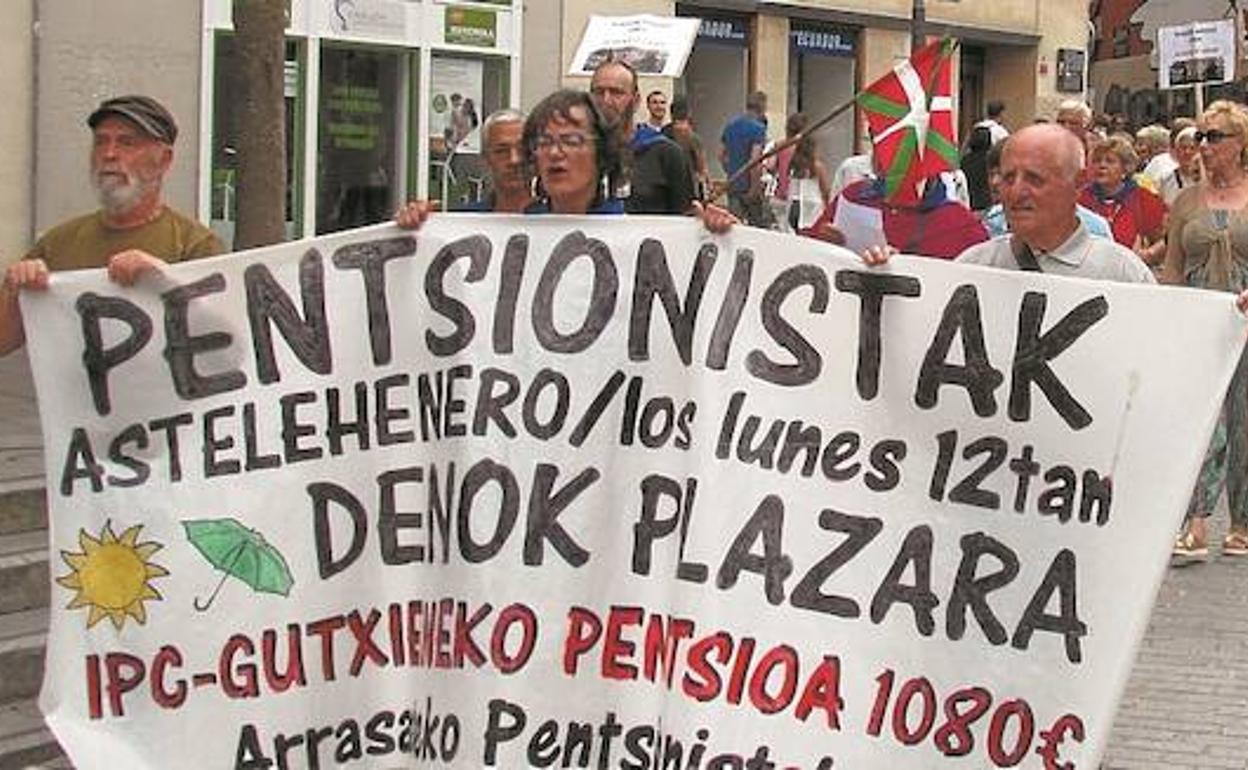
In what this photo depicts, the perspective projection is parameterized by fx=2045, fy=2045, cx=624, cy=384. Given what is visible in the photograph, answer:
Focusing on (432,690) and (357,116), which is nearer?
(432,690)

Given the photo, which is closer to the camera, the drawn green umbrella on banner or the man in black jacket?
the drawn green umbrella on banner

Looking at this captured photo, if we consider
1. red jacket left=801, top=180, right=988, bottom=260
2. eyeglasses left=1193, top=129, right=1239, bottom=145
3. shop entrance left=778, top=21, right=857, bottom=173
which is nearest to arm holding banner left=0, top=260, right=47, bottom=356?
red jacket left=801, top=180, right=988, bottom=260

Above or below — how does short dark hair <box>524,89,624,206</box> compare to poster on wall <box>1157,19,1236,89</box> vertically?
below

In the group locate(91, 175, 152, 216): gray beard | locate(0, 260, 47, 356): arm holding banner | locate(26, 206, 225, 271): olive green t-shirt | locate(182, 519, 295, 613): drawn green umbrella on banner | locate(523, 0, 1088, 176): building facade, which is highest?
locate(523, 0, 1088, 176): building facade

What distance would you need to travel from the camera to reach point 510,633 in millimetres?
4621

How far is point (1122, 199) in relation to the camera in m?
10.3

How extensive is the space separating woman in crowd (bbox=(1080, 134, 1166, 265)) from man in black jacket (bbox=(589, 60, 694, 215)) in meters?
3.75

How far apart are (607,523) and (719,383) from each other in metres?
0.41

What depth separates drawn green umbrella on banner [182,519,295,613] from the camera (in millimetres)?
4668

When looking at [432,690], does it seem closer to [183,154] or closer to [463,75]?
[183,154]

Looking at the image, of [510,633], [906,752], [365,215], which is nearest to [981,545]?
[906,752]

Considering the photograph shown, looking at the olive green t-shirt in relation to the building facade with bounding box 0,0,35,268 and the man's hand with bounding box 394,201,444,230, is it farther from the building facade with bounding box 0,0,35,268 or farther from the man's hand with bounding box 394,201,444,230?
the building facade with bounding box 0,0,35,268

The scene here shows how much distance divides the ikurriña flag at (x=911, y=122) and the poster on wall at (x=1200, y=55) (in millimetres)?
9822

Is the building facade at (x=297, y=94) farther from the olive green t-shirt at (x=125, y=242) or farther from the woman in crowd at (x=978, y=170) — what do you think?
the olive green t-shirt at (x=125, y=242)
